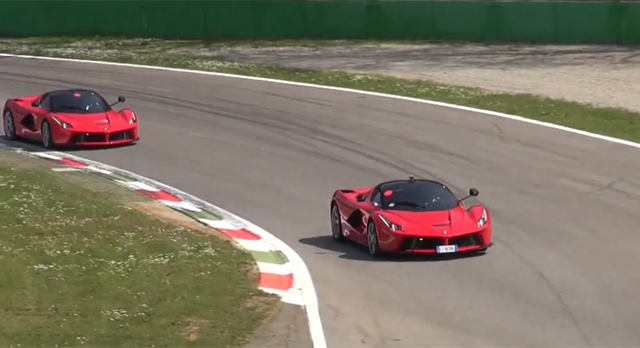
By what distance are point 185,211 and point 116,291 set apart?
610 centimetres

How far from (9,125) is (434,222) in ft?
45.9

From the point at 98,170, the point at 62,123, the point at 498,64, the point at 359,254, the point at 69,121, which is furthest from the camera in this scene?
the point at 498,64

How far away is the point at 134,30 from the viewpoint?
45.3m

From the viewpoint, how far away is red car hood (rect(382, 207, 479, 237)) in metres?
17.0

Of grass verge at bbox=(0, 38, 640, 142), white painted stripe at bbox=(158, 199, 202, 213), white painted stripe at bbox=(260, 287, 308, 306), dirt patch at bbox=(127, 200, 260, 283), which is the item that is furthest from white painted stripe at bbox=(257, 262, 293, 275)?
grass verge at bbox=(0, 38, 640, 142)

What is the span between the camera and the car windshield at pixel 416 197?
17812 mm

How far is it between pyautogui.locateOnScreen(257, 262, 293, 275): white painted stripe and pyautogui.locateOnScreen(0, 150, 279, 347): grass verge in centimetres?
20

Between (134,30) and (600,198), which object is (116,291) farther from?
(134,30)

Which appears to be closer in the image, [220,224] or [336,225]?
[336,225]

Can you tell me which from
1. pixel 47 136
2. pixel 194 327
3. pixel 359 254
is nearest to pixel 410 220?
pixel 359 254

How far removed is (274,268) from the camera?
53.3 ft

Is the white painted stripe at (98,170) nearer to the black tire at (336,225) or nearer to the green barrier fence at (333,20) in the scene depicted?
the black tire at (336,225)

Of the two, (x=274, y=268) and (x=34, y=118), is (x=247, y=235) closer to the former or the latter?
(x=274, y=268)

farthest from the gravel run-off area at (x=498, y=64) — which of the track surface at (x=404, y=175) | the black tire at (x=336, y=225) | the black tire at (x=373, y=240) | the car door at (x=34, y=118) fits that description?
the black tire at (x=373, y=240)
